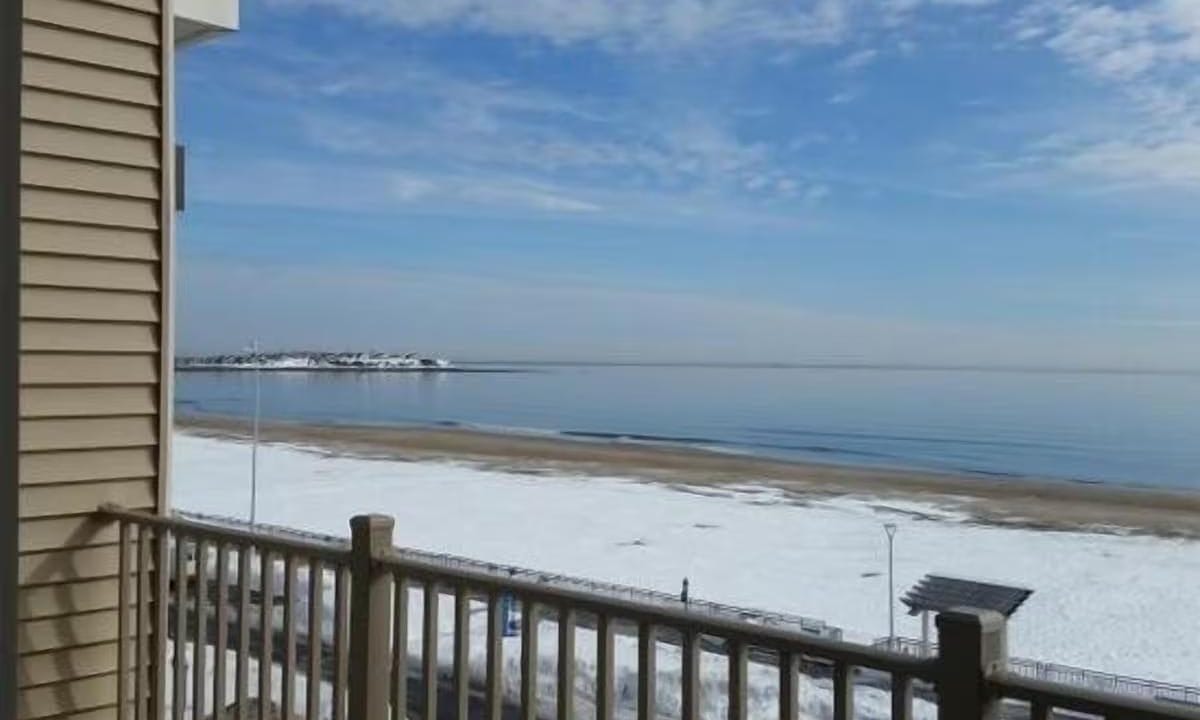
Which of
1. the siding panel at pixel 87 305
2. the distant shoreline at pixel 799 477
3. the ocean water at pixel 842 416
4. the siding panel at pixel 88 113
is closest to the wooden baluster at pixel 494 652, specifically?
the siding panel at pixel 87 305

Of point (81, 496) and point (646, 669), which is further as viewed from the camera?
point (81, 496)

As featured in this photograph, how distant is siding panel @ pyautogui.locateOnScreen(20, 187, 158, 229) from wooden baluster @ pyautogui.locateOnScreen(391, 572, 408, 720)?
1.32 meters

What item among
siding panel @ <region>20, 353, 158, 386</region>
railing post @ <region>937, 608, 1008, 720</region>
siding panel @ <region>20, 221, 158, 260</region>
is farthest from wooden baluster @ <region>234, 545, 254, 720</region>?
railing post @ <region>937, 608, 1008, 720</region>

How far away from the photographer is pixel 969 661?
1.46 m

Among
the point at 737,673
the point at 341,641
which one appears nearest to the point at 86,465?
the point at 341,641

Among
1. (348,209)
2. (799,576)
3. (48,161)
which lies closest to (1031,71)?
(348,209)

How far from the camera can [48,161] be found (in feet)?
8.98

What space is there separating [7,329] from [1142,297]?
54.6m

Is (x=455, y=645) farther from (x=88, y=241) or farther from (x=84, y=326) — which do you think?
(x=88, y=241)

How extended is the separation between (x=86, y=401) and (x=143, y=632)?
0.59 metres

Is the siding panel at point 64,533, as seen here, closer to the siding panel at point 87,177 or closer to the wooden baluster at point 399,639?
the siding panel at point 87,177

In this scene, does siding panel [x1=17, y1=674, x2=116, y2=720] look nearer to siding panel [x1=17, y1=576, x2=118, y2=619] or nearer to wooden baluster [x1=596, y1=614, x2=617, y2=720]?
siding panel [x1=17, y1=576, x2=118, y2=619]

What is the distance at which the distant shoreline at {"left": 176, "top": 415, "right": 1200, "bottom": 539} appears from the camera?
71.7 feet

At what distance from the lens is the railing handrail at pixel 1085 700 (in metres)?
1.28
